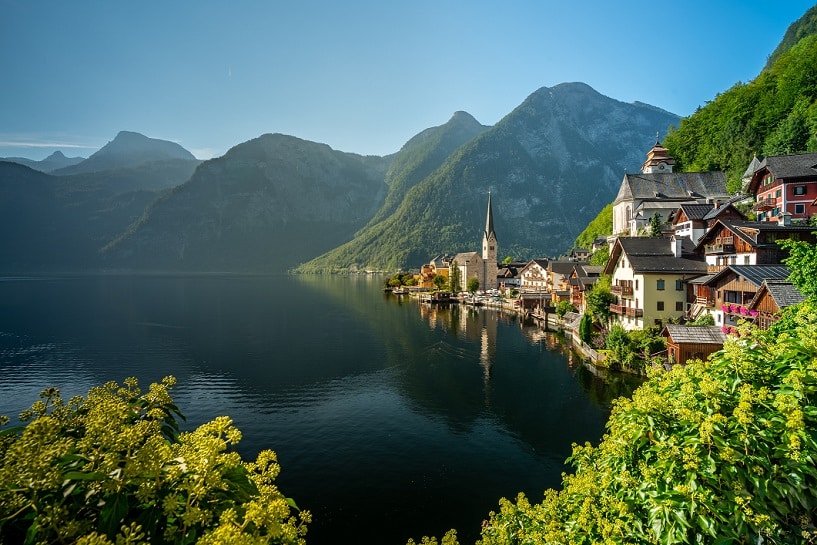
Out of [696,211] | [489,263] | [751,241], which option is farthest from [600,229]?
[751,241]

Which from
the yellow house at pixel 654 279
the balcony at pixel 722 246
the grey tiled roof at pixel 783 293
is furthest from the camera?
the yellow house at pixel 654 279

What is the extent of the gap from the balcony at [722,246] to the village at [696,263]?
0.12 meters

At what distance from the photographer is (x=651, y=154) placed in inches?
4102

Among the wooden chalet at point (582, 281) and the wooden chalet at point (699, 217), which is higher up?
the wooden chalet at point (699, 217)

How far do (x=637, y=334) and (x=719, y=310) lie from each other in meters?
8.92

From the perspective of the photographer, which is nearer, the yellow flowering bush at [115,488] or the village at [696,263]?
the yellow flowering bush at [115,488]

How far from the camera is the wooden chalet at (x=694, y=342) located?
3672 centimetres

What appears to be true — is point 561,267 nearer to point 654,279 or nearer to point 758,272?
point 654,279

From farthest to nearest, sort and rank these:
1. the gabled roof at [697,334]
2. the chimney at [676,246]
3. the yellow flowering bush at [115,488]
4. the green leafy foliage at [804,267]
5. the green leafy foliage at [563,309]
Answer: the green leafy foliage at [563,309] < the chimney at [676,246] < the gabled roof at [697,334] < the green leafy foliage at [804,267] < the yellow flowering bush at [115,488]

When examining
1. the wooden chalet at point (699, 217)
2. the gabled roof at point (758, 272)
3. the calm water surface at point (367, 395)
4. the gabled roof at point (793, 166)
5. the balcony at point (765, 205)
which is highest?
the gabled roof at point (793, 166)

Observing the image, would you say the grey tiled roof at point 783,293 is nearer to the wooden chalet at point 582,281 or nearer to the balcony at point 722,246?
the balcony at point 722,246

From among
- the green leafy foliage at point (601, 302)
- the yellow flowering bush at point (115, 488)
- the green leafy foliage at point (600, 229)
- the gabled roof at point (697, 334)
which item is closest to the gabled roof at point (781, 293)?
the gabled roof at point (697, 334)

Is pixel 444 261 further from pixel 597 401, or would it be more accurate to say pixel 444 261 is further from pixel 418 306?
pixel 597 401

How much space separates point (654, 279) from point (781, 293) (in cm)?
1742
